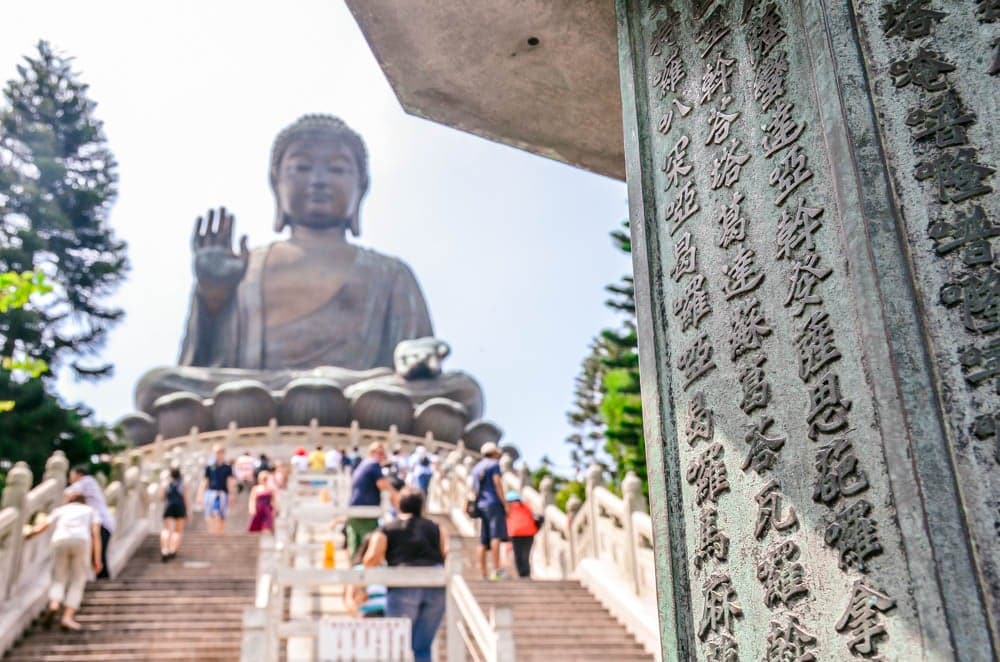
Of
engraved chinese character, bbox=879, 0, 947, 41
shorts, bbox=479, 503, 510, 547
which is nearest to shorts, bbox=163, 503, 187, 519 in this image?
shorts, bbox=479, 503, 510, 547

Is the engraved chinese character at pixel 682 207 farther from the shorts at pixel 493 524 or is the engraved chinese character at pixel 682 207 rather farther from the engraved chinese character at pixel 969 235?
the shorts at pixel 493 524

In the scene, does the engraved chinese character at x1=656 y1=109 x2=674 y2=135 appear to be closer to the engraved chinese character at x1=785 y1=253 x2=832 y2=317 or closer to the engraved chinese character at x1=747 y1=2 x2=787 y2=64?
the engraved chinese character at x1=747 y1=2 x2=787 y2=64

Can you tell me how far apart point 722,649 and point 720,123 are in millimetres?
1125

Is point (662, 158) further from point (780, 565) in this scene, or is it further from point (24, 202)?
point (24, 202)

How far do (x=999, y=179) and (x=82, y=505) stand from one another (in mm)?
6611

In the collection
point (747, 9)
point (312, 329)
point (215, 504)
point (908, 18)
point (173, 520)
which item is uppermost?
point (312, 329)

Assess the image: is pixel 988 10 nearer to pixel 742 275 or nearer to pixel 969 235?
pixel 969 235

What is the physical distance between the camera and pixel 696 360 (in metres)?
2.14

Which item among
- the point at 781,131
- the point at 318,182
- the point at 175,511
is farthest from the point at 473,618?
the point at 318,182

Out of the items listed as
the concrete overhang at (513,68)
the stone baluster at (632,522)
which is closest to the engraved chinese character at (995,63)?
the concrete overhang at (513,68)

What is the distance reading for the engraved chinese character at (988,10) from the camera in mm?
1759

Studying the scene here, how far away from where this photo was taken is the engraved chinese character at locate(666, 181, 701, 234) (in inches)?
89.6

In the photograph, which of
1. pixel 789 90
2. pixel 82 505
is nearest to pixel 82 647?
pixel 82 505

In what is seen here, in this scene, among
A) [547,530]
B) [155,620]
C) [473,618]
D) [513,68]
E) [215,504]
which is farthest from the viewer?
[215,504]
